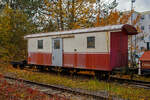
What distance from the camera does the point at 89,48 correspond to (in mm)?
10203

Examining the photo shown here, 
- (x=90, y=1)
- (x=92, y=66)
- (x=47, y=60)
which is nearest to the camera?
(x=92, y=66)

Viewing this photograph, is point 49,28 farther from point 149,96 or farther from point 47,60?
point 149,96

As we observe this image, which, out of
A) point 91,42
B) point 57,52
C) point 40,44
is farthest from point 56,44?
point 91,42

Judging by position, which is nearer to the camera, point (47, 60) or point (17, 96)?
point (17, 96)

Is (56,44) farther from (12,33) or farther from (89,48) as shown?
(12,33)

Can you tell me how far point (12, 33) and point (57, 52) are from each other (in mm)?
8254

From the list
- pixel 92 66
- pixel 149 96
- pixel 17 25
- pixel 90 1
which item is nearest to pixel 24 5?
pixel 17 25

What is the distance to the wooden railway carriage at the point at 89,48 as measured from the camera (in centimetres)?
945

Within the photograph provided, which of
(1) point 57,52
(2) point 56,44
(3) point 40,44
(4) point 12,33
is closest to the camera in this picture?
(1) point 57,52

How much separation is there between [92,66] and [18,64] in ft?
27.1

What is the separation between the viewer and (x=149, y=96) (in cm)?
653

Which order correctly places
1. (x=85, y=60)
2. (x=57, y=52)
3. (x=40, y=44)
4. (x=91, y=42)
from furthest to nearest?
(x=40, y=44) → (x=57, y=52) → (x=85, y=60) → (x=91, y=42)

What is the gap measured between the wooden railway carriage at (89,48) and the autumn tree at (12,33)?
5.90 metres

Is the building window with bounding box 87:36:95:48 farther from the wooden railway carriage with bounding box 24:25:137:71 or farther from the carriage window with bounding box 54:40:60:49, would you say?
the carriage window with bounding box 54:40:60:49
